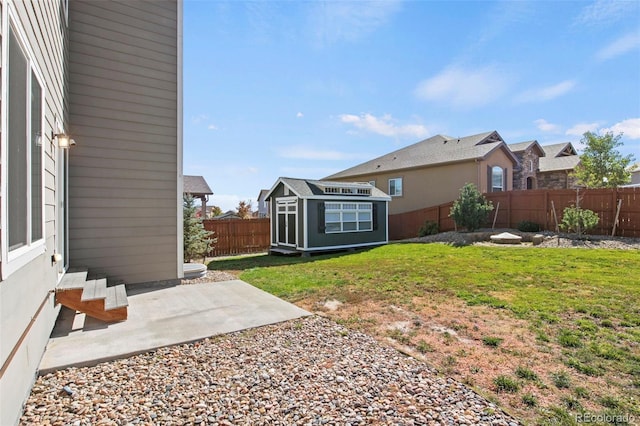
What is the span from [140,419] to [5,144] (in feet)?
6.50

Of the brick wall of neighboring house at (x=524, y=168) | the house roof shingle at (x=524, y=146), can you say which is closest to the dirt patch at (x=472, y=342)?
the brick wall of neighboring house at (x=524, y=168)

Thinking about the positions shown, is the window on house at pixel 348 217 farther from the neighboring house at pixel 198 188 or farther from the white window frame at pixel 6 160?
the white window frame at pixel 6 160

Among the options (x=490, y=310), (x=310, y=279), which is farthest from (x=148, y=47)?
(x=490, y=310)

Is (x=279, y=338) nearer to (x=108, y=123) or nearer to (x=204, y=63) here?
(x=108, y=123)

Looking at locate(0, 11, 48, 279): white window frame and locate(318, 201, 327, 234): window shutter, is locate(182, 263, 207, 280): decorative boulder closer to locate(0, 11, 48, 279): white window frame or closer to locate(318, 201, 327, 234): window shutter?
locate(0, 11, 48, 279): white window frame

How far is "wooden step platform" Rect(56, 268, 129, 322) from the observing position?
374cm

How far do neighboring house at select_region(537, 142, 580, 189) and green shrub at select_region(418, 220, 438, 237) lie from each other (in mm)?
10976

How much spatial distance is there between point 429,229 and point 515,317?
12210mm

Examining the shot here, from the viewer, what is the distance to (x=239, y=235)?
13.9 m

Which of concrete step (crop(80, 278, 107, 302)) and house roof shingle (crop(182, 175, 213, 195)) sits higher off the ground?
house roof shingle (crop(182, 175, 213, 195))

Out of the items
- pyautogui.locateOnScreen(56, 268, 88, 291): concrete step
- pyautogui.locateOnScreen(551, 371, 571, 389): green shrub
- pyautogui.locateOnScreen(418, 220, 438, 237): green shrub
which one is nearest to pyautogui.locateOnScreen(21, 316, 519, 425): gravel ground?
pyautogui.locateOnScreen(551, 371, 571, 389): green shrub

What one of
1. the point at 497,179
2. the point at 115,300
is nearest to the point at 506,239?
A: the point at 497,179

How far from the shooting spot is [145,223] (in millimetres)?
6027

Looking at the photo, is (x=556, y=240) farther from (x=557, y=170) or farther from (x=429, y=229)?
(x=557, y=170)
